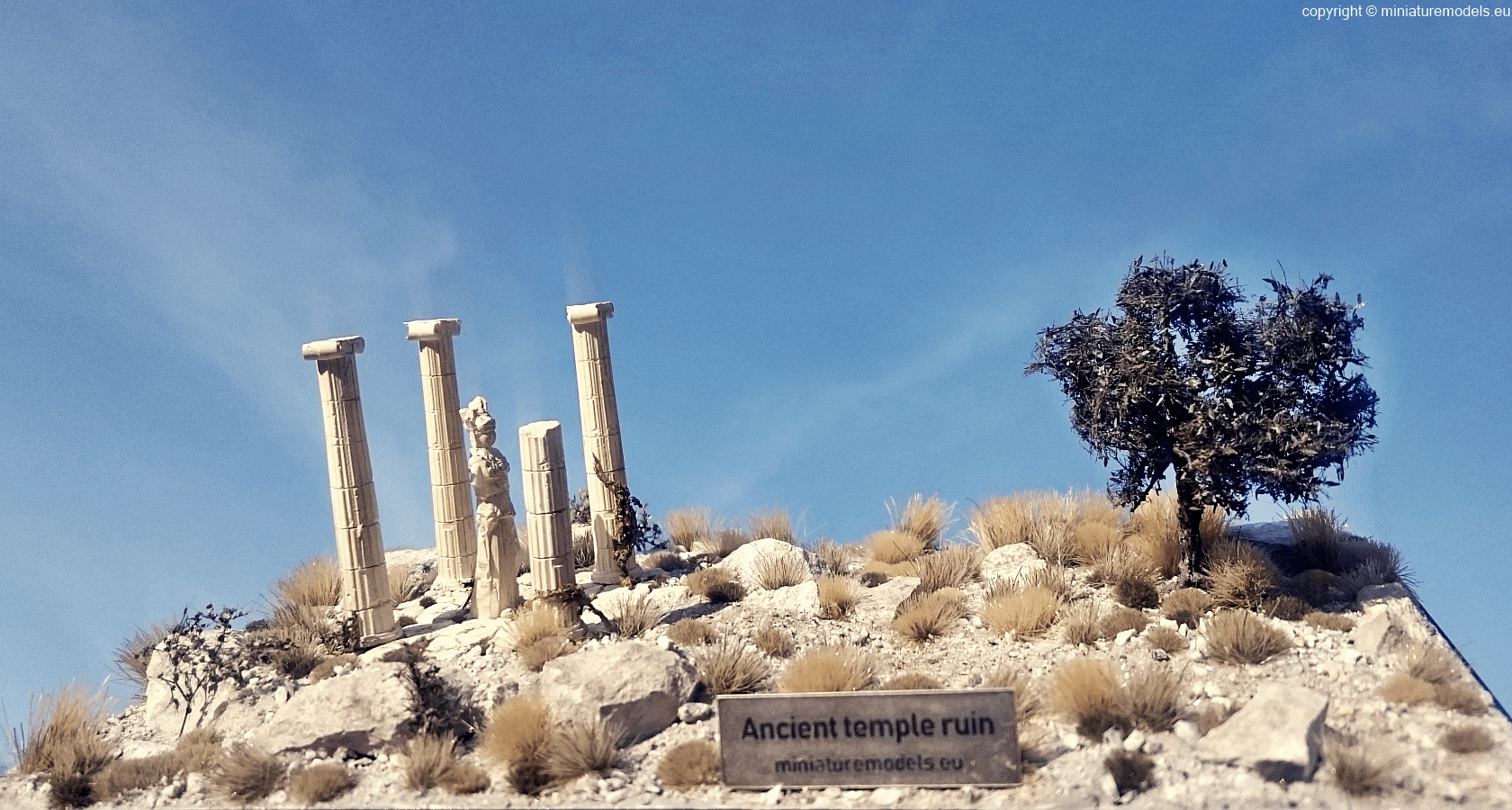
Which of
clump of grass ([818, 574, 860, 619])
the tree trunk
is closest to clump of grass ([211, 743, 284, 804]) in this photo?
clump of grass ([818, 574, 860, 619])

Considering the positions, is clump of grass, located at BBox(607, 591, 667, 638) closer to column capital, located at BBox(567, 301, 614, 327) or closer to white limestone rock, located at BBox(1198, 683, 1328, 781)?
column capital, located at BBox(567, 301, 614, 327)

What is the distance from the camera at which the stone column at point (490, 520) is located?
46.6 feet

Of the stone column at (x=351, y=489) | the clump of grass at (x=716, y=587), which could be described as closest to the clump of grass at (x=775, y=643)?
the clump of grass at (x=716, y=587)

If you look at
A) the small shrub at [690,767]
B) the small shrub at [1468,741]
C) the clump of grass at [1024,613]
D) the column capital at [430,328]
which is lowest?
the small shrub at [1468,741]

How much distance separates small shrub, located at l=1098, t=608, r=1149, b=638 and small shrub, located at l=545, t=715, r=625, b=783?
6086 mm

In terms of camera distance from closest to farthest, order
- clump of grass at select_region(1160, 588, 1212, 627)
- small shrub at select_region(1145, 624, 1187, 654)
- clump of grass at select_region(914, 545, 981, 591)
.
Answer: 1. small shrub at select_region(1145, 624, 1187, 654)
2. clump of grass at select_region(1160, 588, 1212, 627)
3. clump of grass at select_region(914, 545, 981, 591)

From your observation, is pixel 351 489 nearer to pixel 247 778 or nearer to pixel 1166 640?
pixel 247 778

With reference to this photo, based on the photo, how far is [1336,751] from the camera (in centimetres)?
937

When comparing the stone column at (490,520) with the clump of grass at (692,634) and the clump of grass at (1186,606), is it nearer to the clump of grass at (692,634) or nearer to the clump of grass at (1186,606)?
the clump of grass at (692,634)

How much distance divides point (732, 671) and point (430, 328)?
25.5 ft

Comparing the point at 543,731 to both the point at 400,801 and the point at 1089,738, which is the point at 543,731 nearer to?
the point at 400,801

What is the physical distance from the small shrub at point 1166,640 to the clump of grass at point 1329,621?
1.68m

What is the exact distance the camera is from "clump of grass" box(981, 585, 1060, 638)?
13008 mm

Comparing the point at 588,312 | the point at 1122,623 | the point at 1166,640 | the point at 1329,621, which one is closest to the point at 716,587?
the point at 588,312
